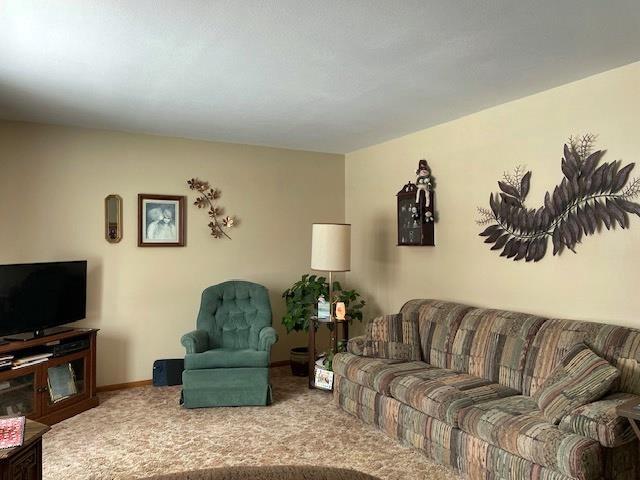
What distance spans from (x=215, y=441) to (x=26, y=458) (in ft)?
4.50

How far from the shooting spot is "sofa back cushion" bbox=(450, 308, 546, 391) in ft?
10.4

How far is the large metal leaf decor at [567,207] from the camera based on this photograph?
117 inches

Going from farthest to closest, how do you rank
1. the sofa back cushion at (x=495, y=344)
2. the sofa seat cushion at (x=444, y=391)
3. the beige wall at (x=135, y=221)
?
the beige wall at (x=135, y=221), the sofa back cushion at (x=495, y=344), the sofa seat cushion at (x=444, y=391)

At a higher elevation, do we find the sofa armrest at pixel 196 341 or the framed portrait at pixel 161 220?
the framed portrait at pixel 161 220

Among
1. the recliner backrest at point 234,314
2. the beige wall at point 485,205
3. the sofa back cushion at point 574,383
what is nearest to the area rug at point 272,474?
the sofa back cushion at point 574,383

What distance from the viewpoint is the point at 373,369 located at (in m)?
3.59

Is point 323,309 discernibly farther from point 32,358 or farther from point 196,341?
point 32,358

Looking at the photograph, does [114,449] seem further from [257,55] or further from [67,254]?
[257,55]

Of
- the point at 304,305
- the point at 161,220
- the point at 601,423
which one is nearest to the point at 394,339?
the point at 304,305

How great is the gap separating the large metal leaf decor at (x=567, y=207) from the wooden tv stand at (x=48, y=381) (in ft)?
11.4

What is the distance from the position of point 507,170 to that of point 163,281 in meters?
3.34

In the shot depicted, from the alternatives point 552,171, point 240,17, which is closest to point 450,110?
point 552,171

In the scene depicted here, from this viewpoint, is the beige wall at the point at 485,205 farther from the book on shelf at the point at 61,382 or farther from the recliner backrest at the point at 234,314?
the book on shelf at the point at 61,382

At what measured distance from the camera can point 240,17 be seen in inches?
88.0
